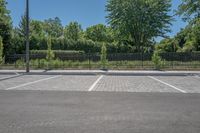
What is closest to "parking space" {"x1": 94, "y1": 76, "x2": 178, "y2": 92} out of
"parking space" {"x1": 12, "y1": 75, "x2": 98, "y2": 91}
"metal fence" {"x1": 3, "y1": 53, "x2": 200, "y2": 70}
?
"parking space" {"x1": 12, "y1": 75, "x2": 98, "y2": 91}

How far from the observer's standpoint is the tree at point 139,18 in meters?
57.6

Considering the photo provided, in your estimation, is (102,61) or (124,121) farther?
(102,61)

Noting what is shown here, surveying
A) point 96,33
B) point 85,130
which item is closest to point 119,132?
point 85,130

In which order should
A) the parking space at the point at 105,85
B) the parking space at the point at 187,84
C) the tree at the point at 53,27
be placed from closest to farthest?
the parking space at the point at 105,85 → the parking space at the point at 187,84 → the tree at the point at 53,27

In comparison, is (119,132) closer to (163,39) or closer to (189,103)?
(189,103)

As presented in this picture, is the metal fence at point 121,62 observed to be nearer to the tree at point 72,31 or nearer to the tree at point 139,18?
the tree at point 139,18

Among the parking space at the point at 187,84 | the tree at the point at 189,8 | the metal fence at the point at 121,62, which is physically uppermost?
the tree at the point at 189,8

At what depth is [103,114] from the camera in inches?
348

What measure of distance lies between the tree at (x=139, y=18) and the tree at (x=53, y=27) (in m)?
43.9

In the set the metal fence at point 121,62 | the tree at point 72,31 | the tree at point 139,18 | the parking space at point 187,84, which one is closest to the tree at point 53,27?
the tree at point 72,31

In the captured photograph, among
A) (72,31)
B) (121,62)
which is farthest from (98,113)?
(72,31)

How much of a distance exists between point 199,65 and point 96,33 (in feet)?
192

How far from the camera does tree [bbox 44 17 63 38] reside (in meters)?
102

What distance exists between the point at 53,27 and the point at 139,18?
2162 inches
